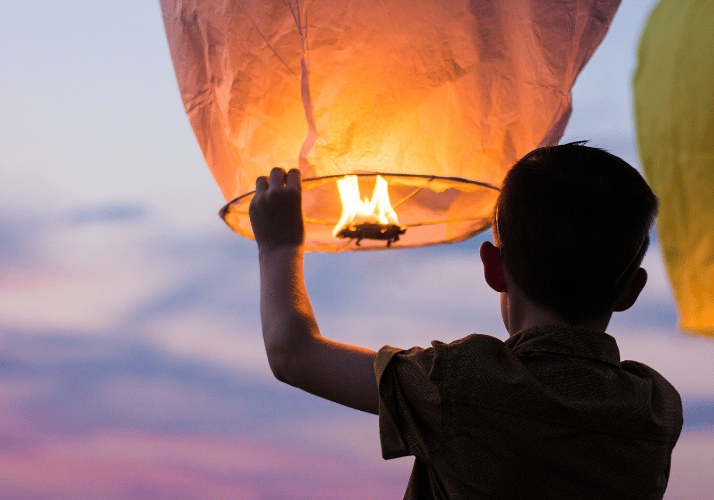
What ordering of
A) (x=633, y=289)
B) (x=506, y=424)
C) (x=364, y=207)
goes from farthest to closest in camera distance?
(x=364, y=207) → (x=633, y=289) → (x=506, y=424)

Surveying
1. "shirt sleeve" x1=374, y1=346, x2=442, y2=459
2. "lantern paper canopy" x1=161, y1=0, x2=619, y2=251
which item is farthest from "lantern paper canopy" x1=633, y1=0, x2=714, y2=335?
"shirt sleeve" x1=374, y1=346, x2=442, y2=459

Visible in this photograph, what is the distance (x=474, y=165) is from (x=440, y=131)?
7 centimetres

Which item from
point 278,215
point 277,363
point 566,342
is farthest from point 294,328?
point 566,342

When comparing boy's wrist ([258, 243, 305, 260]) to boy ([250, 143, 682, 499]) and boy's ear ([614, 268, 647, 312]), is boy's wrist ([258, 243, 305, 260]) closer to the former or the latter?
boy ([250, 143, 682, 499])

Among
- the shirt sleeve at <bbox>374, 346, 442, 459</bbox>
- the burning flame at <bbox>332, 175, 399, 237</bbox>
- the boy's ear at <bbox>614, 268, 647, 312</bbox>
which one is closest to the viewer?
the shirt sleeve at <bbox>374, 346, 442, 459</bbox>

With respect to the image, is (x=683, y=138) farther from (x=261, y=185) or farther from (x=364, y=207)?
(x=261, y=185)

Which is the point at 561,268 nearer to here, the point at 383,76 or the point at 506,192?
the point at 506,192

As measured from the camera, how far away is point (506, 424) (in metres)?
0.56

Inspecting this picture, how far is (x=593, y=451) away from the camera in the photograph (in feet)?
1.90

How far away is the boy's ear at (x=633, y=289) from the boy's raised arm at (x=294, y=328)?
268 millimetres

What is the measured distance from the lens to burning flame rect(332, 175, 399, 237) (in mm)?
845

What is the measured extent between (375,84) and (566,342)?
0.36 metres

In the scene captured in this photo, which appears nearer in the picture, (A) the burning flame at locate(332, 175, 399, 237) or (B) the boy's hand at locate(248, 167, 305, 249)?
(B) the boy's hand at locate(248, 167, 305, 249)

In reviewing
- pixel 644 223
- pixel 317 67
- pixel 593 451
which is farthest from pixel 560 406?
pixel 317 67
